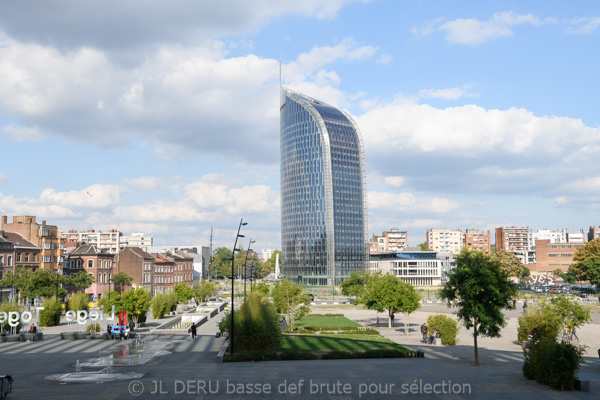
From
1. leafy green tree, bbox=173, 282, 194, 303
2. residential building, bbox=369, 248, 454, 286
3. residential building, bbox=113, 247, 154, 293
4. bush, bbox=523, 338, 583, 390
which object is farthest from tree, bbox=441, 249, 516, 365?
residential building, bbox=369, 248, 454, 286

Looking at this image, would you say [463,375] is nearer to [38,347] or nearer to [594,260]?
[38,347]

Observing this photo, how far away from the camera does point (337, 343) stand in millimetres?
39219

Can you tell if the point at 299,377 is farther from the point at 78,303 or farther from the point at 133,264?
the point at 133,264

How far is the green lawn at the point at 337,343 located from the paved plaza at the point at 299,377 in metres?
3.76

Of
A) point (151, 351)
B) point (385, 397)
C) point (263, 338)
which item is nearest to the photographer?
point (385, 397)

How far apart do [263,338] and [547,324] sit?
19596mm

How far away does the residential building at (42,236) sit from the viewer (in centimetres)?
8988

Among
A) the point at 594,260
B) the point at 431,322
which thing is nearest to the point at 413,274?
the point at 594,260

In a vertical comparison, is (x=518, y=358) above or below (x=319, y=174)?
below

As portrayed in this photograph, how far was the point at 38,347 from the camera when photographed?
132ft

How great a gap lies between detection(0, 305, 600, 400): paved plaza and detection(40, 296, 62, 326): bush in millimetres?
18239

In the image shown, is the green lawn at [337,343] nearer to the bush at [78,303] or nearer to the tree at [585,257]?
the bush at [78,303]

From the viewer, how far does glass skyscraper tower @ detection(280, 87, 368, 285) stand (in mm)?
182125

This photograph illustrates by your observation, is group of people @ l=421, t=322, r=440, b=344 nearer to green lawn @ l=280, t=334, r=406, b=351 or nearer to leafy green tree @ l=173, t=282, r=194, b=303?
green lawn @ l=280, t=334, r=406, b=351
